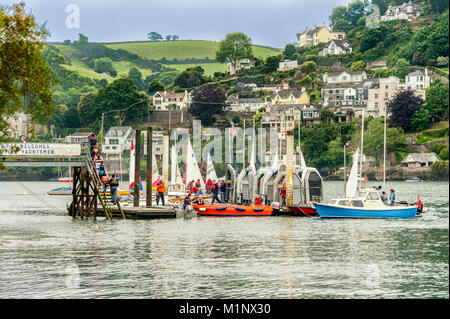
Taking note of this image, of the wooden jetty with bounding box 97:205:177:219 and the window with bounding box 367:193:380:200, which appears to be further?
the window with bounding box 367:193:380:200

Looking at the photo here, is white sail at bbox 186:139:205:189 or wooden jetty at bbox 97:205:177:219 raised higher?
white sail at bbox 186:139:205:189

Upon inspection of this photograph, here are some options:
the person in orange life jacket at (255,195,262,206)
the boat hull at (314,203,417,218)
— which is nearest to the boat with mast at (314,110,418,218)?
the boat hull at (314,203,417,218)

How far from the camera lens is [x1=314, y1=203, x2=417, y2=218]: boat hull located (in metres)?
73.4

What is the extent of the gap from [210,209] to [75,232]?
704 inches

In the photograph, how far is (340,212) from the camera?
73750 millimetres

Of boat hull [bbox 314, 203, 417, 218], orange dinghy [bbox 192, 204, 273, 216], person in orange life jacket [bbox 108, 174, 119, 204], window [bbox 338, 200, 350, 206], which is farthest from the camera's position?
orange dinghy [bbox 192, 204, 273, 216]

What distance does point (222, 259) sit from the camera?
4488cm

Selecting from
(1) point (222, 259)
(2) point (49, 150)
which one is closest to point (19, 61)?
(1) point (222, 259)

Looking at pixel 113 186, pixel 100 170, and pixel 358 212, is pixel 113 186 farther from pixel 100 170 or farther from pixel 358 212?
pixel 358 212

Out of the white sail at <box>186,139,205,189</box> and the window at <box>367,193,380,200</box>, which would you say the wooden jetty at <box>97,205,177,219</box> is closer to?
the window at <box>367,193,380,200</box>

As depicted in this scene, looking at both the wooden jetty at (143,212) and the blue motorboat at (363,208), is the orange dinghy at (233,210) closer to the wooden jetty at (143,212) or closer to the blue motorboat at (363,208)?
the wooden jetty at (143,212)

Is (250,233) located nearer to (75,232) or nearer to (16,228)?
(75,232)

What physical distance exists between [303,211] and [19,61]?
41.7 metres

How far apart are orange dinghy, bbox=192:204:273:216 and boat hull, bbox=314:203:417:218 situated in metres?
4.56
